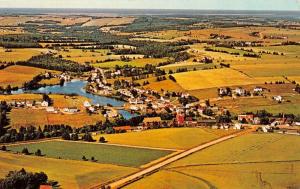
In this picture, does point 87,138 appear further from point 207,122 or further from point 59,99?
point 59,99

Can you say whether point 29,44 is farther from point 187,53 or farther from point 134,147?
point 134,147

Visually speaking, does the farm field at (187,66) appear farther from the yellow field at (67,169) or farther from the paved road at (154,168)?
the yellow field at (67,169)

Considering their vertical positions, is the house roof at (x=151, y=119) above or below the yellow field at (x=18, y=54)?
above

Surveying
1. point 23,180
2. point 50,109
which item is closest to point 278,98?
point 50,109

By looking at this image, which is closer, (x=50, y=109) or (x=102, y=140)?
(x=102, y=140)

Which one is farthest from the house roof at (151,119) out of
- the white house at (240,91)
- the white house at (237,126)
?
the white house at (240,91)

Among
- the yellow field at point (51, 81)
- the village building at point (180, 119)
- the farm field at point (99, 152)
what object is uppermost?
the farm field at point (99, 152)
